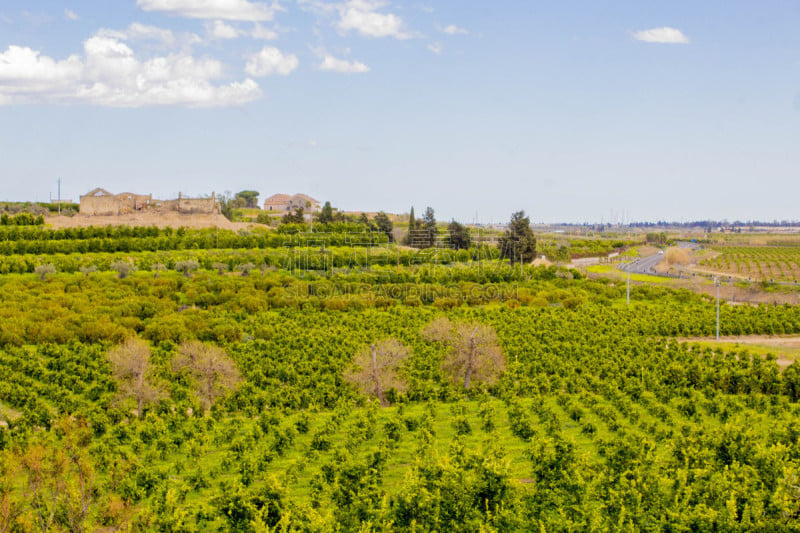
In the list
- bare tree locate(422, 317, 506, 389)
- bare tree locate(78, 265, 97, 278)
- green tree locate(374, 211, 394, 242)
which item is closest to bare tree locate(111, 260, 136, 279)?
bare tree locate(78, 265, 97, 278)

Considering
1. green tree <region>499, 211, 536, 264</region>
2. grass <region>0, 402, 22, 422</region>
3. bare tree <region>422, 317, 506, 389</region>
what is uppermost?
green tree <region>499, 211, 536, 264</region>

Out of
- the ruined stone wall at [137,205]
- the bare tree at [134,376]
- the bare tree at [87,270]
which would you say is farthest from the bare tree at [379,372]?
the ruined stone wall at [137,205]

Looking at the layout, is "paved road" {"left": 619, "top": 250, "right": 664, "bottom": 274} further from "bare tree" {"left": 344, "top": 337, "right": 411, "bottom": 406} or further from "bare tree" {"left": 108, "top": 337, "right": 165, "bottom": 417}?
"bare tree" {"left": 108, "top": 337, "right": 165, "bottom": 417}

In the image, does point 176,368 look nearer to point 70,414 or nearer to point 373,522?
point 70,414

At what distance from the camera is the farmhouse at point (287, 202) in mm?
117550

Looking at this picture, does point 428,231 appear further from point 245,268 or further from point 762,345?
point 762,345

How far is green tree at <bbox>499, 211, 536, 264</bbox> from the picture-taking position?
231 feet

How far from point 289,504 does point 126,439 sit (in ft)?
31.9

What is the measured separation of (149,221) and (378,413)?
2361 inches

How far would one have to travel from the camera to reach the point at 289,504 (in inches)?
552

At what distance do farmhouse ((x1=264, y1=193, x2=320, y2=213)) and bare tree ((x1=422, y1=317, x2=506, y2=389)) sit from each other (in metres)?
86.2

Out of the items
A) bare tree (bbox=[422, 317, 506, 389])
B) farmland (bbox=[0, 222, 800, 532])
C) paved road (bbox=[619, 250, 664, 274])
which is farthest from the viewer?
paved road (bbox=[619, 250, 664, 274])

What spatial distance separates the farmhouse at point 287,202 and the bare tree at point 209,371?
87.5m

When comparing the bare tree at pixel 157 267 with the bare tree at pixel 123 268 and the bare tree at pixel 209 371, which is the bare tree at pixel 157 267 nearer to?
the bare tree at pixel 123 268
